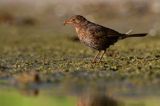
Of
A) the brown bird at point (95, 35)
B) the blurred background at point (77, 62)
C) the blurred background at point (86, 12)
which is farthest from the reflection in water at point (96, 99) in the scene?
the blurred background at point (86, 12)

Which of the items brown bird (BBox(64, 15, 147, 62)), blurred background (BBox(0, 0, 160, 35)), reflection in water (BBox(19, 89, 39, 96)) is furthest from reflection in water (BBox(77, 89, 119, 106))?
blurred background (BBox(0, 0, 160, 35))

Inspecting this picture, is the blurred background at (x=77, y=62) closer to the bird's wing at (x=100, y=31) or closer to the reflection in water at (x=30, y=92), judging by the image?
the reflection in water at (x=30, y=92)

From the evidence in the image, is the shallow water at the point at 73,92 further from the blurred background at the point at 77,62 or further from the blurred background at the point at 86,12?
the blurred background at the point at 86,12

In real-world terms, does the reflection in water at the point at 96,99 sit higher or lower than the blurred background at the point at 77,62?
lower

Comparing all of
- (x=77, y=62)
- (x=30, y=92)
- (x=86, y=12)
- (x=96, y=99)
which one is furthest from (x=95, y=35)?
(x=86, y=12)

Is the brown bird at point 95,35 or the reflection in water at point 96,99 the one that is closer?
the reflection in water at point 96,99

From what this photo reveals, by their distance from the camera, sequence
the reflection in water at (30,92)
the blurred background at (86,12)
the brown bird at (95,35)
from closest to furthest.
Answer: the reflection in water at (30,92) < the brown bird at (95,35) < the blurred background at (86,12)

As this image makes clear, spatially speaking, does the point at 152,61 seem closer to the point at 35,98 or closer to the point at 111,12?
the point at 35,98

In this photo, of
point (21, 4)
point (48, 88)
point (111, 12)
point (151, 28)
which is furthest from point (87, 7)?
point (48, 88)

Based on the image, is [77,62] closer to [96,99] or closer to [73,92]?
[73,92]

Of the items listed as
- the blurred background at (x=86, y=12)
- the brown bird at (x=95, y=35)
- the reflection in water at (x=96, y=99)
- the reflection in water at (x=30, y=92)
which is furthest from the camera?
the blurred background at (x=86, y=12)

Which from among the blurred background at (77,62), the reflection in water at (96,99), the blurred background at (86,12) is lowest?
the reflection in water at (96,99)
